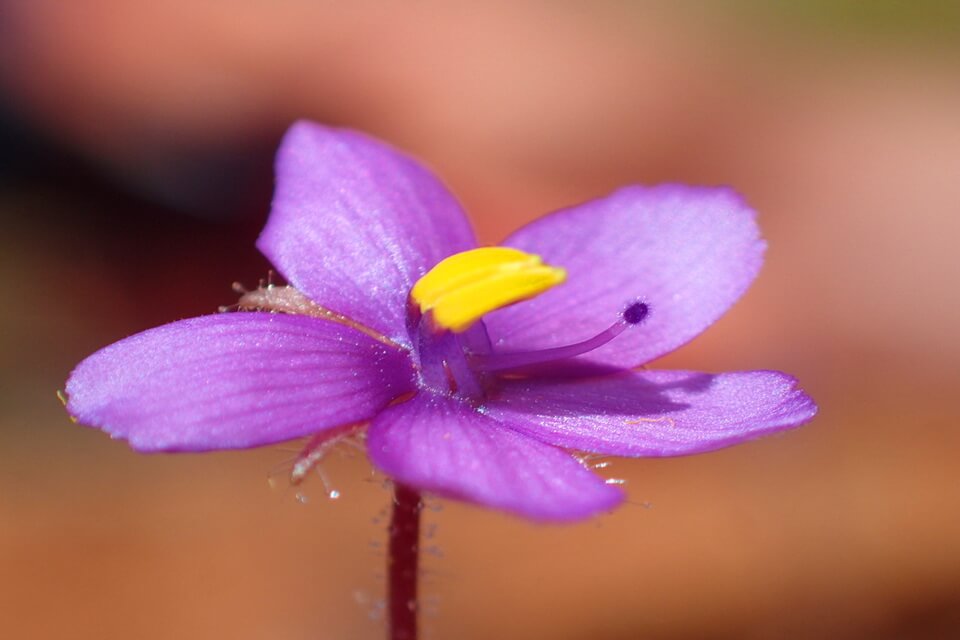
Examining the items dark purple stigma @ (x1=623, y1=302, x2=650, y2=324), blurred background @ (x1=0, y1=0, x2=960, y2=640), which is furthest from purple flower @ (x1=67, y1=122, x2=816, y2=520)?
blurred background @ (x1=0, y1=0, x2=960, y2=640)

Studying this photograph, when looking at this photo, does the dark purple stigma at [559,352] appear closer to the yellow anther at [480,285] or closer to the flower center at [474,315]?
the flower center at [474,315]

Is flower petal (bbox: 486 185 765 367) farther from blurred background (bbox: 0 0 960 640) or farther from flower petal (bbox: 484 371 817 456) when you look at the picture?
blurred background (bbox: 0 0 960 640)

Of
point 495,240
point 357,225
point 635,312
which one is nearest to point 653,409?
point 635,312

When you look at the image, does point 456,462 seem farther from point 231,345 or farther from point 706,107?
point 706,107

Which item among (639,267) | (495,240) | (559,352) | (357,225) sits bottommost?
(559,352)

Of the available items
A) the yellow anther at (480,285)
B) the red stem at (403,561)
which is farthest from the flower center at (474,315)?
the red stem at (403,561)

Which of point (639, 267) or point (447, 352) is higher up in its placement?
point (639, 267)

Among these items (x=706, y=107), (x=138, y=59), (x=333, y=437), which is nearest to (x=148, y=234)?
(x=138, y=59)

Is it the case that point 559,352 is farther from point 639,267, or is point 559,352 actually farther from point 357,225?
point 357,225
